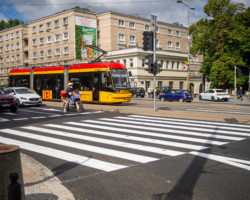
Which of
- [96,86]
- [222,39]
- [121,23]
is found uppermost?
[121,23]

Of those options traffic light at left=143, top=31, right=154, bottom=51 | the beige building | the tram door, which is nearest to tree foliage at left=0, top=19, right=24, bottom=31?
the beige building

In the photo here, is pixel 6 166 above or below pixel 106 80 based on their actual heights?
below

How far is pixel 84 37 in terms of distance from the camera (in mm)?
55812

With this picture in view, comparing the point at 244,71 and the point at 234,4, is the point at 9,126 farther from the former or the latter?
the point at 244,71

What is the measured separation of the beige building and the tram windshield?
88.3 ft

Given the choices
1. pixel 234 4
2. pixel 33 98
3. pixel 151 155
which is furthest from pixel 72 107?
pixel 234 4

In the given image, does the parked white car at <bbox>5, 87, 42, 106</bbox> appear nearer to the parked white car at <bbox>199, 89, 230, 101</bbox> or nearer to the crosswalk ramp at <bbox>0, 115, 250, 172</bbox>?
the crosswalk ramp at <bbox>0, 115, 250, 172</bbox>

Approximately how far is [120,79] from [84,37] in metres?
34.7

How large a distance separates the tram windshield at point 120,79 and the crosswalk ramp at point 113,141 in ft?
38.4

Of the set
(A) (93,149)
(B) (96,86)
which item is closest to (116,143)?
(A) (93,149)

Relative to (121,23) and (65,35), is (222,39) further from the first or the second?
(65,35)

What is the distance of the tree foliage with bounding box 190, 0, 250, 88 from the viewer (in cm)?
3797

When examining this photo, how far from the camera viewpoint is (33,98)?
22.1 m

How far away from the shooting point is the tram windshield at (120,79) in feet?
76.3
